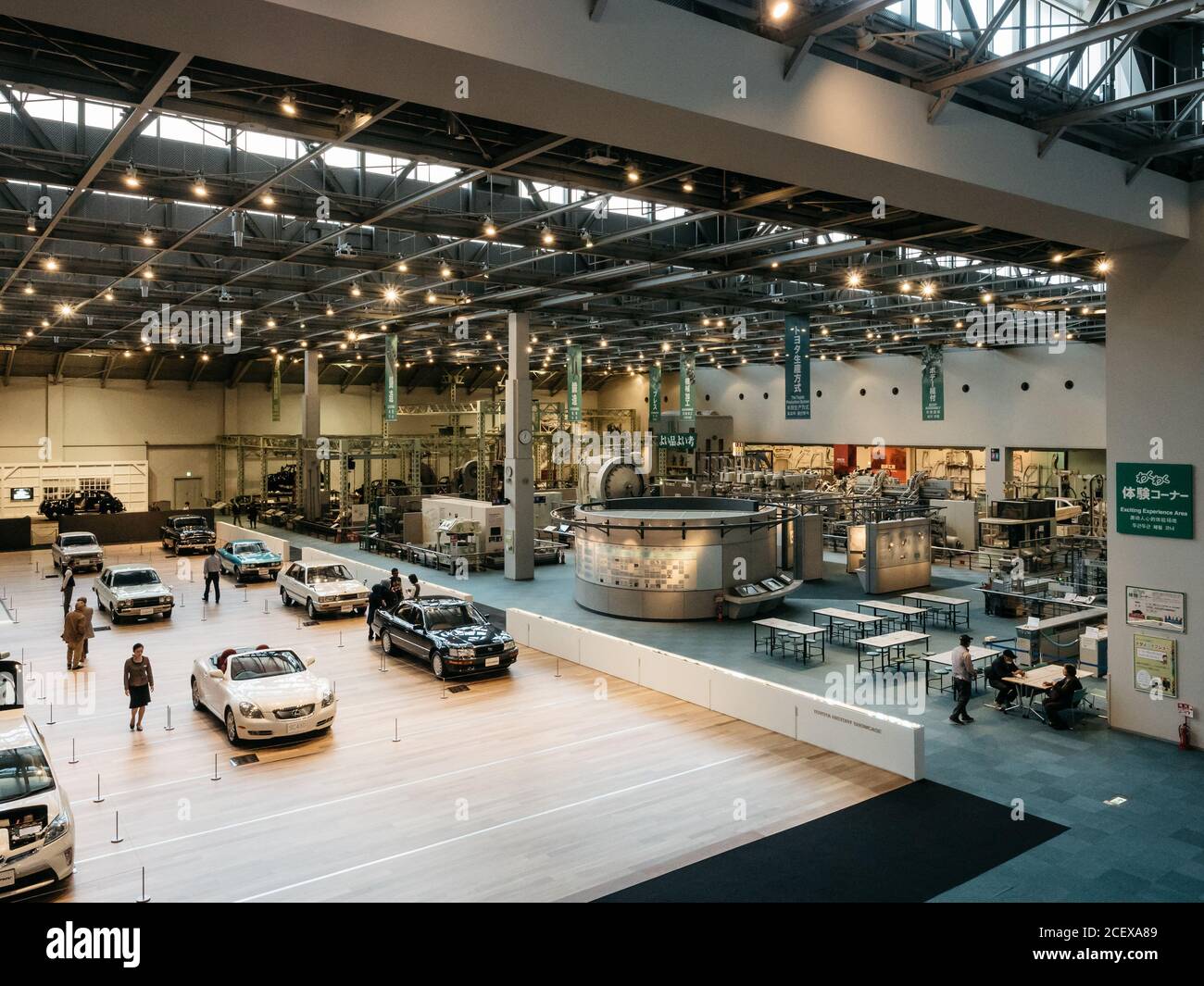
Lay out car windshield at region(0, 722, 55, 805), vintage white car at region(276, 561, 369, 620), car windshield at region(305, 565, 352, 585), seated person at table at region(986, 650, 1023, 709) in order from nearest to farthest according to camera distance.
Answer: car windshield at region(0, 722, 55, 805)
seated person at table at region(986, 650, 1023, 709)
vintage white car at region(276, 561, 369, 620)
car windshield at region(305, 565, 352, 585)

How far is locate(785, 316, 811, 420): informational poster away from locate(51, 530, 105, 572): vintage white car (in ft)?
74.8

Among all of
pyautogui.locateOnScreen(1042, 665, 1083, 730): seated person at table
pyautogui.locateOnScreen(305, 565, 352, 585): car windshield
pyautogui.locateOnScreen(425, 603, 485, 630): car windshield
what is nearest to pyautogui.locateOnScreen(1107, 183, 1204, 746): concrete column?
pyautogui.locateOnScreen(1042, 665, 1083, 730): seated person at table

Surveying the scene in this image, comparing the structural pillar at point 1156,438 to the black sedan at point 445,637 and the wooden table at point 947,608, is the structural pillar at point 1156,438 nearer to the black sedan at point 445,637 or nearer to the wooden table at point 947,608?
the wooden table at point 947,608

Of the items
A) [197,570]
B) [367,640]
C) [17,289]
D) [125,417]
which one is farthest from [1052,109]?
[125,417]

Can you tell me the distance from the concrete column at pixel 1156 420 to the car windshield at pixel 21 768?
44.5 feet

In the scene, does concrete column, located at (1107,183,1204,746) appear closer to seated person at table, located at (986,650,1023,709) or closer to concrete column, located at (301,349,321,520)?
seated person at table, located at (986,650,1023,709)

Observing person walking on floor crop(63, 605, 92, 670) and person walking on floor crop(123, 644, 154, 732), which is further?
person walking on floor crop(63, 605, 92, 670)

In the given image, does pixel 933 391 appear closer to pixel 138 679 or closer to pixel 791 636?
pixel 791 636

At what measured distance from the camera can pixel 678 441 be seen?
1510 inches

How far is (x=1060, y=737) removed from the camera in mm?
12188

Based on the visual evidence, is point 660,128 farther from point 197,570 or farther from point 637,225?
point 197,570

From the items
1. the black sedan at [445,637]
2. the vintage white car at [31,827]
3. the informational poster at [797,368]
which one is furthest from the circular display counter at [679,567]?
the vintage white car at [31,827]

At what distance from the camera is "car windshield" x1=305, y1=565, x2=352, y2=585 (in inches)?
850

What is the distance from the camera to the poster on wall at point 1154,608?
1183cm
